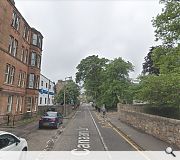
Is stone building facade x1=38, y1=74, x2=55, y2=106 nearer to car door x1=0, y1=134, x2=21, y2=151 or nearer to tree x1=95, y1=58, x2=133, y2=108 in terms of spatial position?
tree x1=95, y1=58, x2=133, y2=108

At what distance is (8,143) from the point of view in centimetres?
804

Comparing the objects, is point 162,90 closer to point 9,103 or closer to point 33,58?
point 9,103

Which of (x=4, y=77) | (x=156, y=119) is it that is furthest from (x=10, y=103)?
(x=156, y=119)

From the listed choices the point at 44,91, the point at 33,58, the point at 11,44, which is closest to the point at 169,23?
the point at 11,44

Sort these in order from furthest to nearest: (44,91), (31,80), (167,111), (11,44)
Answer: (44,91) → (31,80) → (167,111) → (11,44)

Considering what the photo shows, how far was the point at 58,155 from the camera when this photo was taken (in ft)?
35.8

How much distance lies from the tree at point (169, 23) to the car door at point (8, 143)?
613 inches

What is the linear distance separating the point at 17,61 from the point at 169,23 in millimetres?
16991

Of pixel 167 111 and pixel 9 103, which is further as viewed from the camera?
pixel 167 111

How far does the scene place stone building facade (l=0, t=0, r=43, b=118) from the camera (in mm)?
24469

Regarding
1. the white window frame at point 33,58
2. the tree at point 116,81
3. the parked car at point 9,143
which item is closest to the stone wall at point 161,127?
the parked car at point 9,143

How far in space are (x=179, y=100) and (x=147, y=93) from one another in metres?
2.60

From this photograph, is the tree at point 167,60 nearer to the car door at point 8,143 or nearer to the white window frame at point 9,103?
the car door at point 8,143

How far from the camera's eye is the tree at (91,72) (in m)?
72.8
